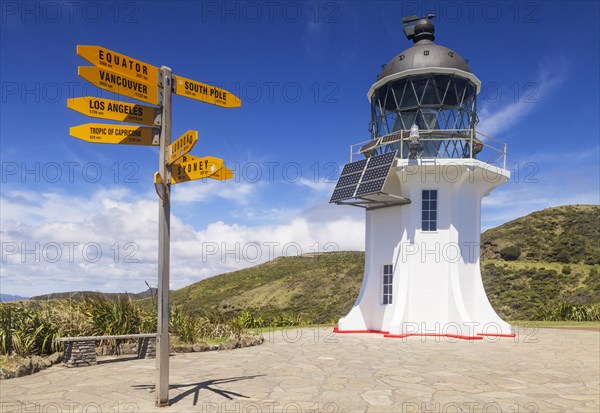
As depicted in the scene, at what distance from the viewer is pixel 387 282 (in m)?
16.8

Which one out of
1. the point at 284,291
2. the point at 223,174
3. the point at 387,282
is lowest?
the point at 284,291

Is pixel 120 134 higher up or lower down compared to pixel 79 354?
higher up

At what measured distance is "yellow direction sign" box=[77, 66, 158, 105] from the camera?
5.59 metres

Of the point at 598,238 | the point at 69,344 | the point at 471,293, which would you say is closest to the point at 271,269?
the point at 598,238

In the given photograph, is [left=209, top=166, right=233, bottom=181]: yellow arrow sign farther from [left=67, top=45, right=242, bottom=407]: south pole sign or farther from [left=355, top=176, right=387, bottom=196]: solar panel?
[left=355, top=176, right=387, bottom=196]: solar panel

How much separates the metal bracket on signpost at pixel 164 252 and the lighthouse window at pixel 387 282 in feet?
37.8

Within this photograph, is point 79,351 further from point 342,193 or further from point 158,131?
point 342,193

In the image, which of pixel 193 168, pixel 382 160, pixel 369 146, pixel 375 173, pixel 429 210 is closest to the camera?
pixel 193 168

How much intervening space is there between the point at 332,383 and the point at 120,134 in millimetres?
4734

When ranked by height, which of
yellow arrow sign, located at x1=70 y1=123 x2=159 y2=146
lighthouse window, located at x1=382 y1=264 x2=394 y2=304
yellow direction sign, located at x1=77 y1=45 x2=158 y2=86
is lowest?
lighthouse window, located at x1=382 y1=264 x2=394 y2=304

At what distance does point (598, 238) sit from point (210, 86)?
177ft

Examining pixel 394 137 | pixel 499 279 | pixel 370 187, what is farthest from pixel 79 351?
pixel 499 279

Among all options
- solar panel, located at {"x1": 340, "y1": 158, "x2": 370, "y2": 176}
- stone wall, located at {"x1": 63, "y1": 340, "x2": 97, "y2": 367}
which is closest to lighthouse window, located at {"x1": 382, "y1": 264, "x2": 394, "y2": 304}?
solar panel, located at {"x1": 340, "y1": 158, "x2": 370, "y2": 176}

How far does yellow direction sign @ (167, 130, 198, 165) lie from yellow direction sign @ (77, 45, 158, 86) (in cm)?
86
